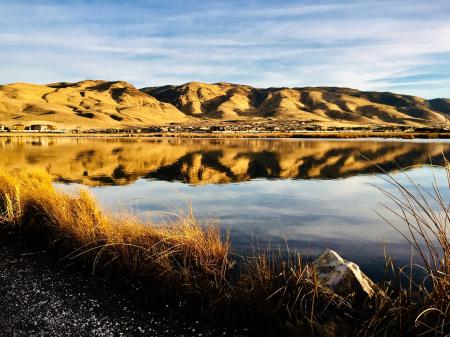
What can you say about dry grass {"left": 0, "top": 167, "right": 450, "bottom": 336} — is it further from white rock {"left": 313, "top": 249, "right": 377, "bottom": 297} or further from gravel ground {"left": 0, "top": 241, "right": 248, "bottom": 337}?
gravel ground {"left": 0, "top": 241, "right": 248, "bottom": 337}

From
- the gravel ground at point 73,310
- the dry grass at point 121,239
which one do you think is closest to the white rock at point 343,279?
the dry grass at point 121,239

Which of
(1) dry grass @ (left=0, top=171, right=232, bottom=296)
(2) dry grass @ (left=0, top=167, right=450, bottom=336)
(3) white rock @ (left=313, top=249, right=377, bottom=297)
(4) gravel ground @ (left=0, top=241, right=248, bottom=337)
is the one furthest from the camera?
(1) dry grass @ (left=0, top=171, right=232, bottom=296)

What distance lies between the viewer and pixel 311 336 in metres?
5.42

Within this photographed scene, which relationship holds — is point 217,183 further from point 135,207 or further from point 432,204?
point 432,204

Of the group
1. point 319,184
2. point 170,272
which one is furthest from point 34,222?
point 319,184

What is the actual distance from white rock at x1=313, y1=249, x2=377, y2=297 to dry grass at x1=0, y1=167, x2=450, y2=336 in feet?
0.84

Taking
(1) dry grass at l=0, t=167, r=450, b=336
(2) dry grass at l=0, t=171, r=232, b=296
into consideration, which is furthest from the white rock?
(2) dry grass at l=0, t=171, r=232, b=296

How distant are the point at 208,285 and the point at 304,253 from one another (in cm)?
405

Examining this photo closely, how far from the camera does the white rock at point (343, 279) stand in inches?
264

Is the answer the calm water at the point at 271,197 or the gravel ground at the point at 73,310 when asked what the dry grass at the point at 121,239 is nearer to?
the gravel ground at the point at 73,310

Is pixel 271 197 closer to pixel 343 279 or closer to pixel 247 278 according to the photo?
pixel 343 279

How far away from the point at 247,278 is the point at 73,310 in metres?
2.63

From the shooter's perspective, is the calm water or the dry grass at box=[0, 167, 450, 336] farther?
the calm water

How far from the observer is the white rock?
6.71 metres
